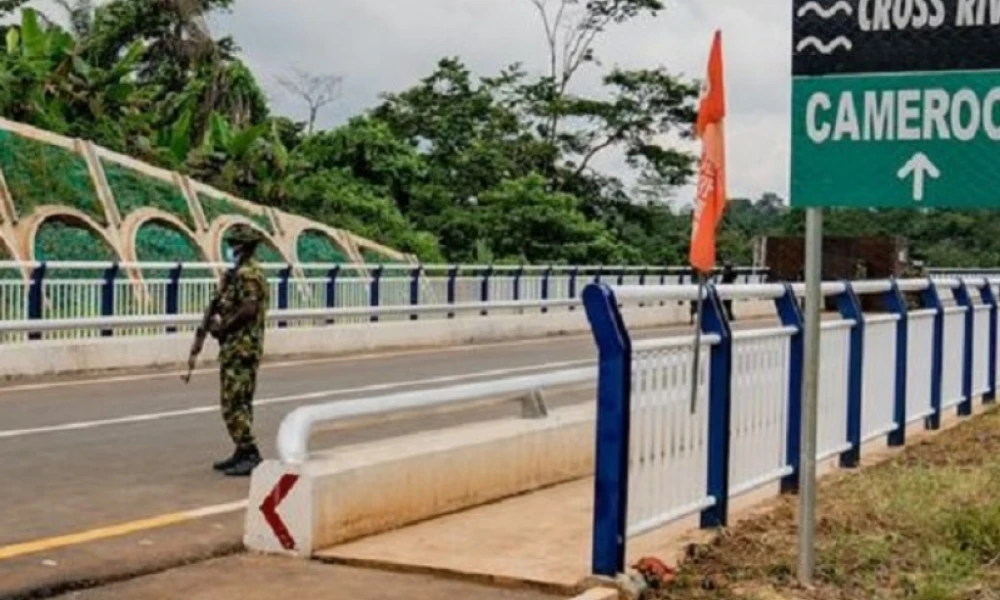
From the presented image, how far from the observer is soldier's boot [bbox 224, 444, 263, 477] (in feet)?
32.6

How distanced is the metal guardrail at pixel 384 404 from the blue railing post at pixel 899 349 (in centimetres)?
276

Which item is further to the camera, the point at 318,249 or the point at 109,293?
the point at 318,249

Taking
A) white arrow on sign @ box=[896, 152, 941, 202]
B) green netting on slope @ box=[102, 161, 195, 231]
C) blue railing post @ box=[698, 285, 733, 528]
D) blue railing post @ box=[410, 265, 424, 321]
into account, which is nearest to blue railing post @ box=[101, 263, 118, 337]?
blue railing post @ box=[410, 265, 424, 321]

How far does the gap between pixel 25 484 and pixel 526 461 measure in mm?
3124

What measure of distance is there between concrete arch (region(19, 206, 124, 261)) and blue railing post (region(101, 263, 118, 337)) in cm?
675

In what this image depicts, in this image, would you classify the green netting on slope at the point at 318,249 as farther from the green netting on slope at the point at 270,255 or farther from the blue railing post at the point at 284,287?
the blue railing post at the point at 284,287

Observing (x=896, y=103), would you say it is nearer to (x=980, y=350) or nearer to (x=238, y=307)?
(x=238, y=307)

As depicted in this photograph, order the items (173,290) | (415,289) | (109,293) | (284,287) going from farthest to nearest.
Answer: (415,289)
(284,287)
(173,290)
(109,293)

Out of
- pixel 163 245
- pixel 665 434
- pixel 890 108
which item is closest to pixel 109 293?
pixel 163 245

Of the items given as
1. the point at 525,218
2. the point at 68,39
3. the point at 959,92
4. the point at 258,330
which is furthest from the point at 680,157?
the point at 959,92

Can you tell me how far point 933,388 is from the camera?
1248cm

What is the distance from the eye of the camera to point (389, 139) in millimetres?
45938

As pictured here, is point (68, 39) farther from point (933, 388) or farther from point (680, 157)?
point (933, 388)

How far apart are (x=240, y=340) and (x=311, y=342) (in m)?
12.3
